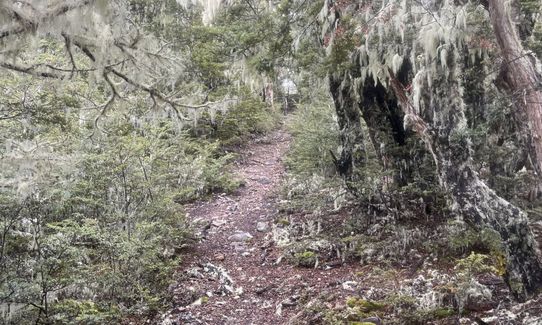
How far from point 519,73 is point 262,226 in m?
6.16

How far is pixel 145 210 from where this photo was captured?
776 centimetres

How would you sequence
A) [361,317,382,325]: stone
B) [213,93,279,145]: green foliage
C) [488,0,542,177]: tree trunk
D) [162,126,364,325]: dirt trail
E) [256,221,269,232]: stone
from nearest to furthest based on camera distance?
[488,0,542,177]: tree trunk, [361,317,382,325]: stone, [162,126,364,325]: dirt trail, [256,221,269,232]: stone, [213,93,279,145]: green foliage

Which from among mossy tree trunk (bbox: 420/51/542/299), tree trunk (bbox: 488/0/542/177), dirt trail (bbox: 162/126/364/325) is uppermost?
tree trunk (bbox: 488/0/542/177)

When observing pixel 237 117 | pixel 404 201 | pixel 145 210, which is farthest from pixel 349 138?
pixel 237 117

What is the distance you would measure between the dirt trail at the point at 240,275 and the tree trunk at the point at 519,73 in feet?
10.6

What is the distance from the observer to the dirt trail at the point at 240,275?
20.4 feet

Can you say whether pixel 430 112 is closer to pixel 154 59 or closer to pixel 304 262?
pixel 304 262

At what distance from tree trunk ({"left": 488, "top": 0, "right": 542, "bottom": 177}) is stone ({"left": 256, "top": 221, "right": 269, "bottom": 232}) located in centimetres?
579

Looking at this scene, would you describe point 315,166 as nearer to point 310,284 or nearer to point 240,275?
point 240,275

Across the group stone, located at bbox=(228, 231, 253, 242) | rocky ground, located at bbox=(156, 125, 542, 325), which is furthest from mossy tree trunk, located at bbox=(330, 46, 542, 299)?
stone, located at bbox=(228, 231, 253, 242)

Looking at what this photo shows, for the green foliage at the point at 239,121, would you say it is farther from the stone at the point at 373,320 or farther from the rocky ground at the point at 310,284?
the stone at the point at 373,320

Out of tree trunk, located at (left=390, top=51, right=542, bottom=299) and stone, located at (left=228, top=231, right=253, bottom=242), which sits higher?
tree trunk, located at (left=390, top=51, right=542, bottom=299)

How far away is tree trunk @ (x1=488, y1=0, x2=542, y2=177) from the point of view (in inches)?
192

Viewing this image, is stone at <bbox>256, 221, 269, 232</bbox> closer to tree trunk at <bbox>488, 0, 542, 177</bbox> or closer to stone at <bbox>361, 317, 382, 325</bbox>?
stone at <bbox>361, 317, 382, 325</bbox>
